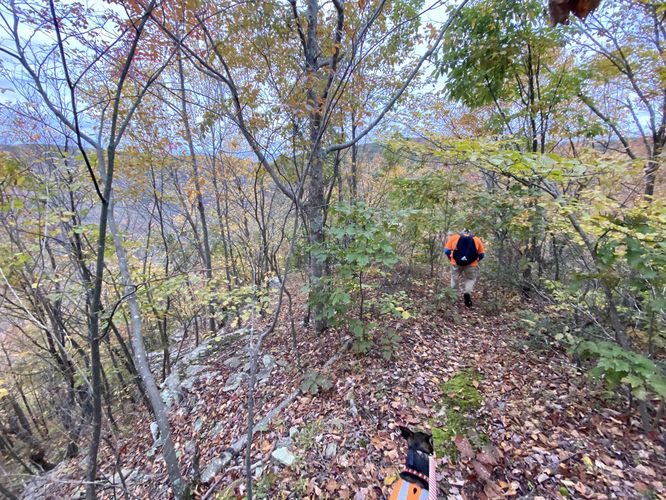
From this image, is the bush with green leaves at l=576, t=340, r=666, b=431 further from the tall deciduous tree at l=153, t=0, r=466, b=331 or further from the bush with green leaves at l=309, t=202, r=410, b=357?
the tall deciduous tree at l=153, t=0, r=466, b=331

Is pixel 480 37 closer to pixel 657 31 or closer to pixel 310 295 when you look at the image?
pixel 657 31

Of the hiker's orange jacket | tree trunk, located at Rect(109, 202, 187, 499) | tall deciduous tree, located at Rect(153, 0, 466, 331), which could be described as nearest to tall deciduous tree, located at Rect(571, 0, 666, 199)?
the hiker's orange jacket

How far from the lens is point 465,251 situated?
5246mm

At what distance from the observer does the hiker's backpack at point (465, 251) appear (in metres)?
5.22

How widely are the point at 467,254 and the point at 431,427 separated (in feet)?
11.4

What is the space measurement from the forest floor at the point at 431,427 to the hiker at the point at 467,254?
0.97 m

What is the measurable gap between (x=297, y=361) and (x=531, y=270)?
5.42m

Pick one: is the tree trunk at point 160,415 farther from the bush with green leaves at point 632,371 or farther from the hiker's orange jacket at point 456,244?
the hiker's orange jacket at point 456,244

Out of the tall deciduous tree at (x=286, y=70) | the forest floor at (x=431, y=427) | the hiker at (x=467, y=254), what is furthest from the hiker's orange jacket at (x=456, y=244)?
the tall deciduous tree at (x=286, y=70)

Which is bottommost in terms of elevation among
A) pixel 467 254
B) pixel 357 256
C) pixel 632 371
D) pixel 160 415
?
pixel 160 415

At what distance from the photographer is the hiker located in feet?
17.2

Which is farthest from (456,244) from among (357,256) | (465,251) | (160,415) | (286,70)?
(160,415)

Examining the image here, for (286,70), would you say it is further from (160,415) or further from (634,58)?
(634,58)

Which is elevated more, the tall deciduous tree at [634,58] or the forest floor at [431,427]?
the tall deciduous tree at [634,58]
